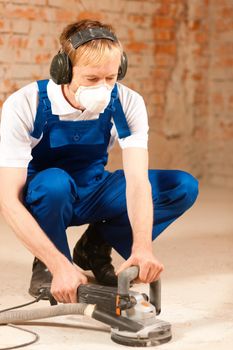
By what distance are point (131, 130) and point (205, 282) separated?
67cm

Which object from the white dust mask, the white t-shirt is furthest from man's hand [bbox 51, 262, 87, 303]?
the white dust mask

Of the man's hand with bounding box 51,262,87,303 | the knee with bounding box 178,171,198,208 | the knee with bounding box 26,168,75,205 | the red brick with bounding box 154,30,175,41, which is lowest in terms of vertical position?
the man's hand with bounding box 51,262,87,303

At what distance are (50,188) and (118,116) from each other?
330 millimetres

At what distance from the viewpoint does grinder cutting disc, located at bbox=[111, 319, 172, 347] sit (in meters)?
2.20

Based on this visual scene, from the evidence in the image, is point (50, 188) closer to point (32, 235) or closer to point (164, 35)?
point (32, 235)

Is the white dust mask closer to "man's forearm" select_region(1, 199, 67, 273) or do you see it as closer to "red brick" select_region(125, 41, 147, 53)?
"man's forearm" select_region(1, 199, 67, 273)

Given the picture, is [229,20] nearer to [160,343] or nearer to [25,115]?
[25,115]

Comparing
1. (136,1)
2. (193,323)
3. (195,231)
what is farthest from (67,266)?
(136,1)

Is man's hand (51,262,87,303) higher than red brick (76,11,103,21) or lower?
lower

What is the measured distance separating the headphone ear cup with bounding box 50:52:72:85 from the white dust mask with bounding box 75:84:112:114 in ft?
0.18

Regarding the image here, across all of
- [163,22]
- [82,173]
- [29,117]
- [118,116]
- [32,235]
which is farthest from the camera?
[163,22]

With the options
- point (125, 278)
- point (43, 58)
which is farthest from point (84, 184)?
point (43, 58)

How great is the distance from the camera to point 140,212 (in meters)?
2.50

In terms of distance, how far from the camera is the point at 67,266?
2238 mm
